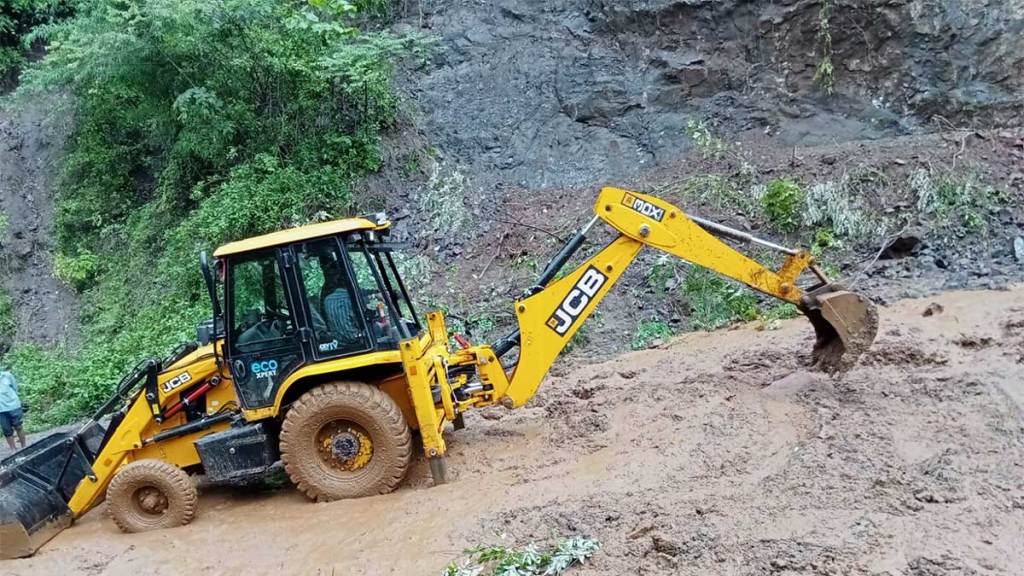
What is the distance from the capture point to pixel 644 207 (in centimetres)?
636

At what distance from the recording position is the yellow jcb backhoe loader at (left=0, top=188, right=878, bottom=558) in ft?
20.1

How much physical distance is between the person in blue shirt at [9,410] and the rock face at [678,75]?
7.06 m

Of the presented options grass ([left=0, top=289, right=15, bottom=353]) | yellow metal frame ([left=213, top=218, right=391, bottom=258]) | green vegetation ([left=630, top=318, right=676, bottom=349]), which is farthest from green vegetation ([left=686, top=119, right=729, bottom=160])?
grass ([left=0, top=289, right=15, bottom=353])

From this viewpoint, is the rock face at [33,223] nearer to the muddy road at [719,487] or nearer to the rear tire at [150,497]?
the rear tire at [150,497]

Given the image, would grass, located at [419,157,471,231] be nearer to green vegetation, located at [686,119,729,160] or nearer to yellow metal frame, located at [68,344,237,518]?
green vegetation, located at [686,119,729,160]

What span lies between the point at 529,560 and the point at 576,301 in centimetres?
242

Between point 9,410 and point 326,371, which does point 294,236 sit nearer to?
point 326,371

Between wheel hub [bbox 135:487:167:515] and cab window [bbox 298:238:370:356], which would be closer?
cab window [bbox 298:238:370:356]

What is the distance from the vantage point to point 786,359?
7398mm

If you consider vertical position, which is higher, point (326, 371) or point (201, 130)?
point (201, 130)

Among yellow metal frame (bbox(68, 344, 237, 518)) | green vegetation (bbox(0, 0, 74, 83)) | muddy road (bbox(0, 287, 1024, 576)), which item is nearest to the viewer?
muddy road (bbox(0, 287, 1024, 576))

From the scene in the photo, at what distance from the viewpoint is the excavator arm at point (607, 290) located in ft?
20.4

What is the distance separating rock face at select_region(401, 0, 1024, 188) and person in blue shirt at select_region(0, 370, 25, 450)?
23.2 feet

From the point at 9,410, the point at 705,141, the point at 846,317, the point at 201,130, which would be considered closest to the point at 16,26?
the point at 201,130
